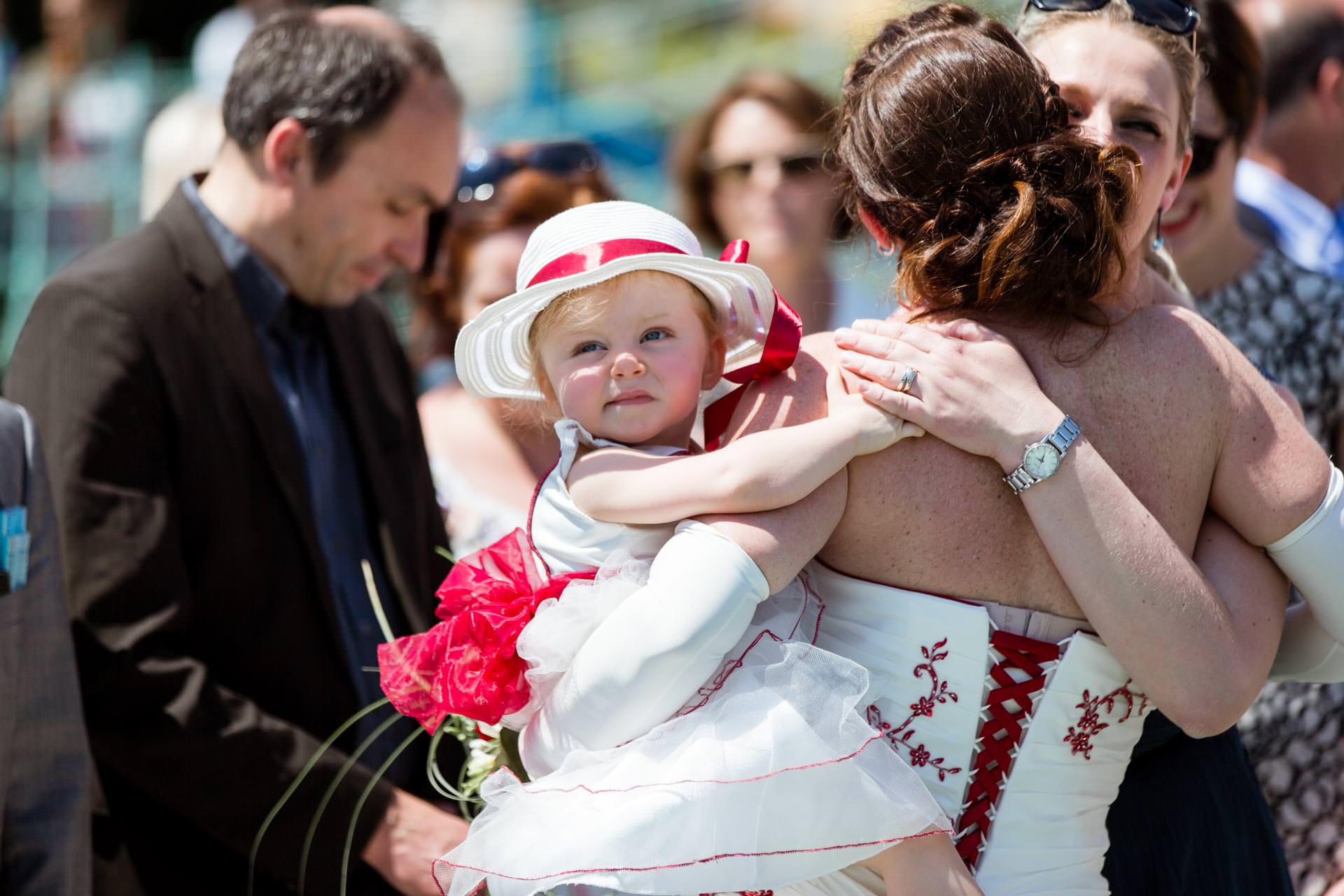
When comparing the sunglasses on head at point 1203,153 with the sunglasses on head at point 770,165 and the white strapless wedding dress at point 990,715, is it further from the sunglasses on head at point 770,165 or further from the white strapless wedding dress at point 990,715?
the white strapless wedding dress at point 990,715

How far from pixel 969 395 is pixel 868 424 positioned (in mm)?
140

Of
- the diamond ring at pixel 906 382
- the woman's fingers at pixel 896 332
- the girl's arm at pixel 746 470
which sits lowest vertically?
the girl's arm at pixel 746 470

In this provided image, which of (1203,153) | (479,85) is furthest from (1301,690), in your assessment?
(479,85)

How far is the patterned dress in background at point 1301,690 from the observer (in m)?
2.93

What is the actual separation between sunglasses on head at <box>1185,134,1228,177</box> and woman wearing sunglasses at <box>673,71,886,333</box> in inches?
57.4

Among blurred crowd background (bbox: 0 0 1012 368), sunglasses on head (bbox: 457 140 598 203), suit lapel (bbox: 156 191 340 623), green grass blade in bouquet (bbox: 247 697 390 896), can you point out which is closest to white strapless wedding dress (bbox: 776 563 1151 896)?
green grass blade in bouquet (bbox: 247 697 390 896)

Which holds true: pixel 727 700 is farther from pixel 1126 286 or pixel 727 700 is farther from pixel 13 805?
pixel 13 805

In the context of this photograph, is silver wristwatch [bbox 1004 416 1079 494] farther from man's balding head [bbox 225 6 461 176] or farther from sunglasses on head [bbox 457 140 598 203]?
sunglasses on head [bbox 457 140 598 203]

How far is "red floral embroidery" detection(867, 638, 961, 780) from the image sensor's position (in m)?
1.84

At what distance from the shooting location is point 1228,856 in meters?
2.16

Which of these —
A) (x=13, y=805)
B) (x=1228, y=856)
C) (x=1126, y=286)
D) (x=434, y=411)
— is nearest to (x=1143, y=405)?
(x=1126, y=286)

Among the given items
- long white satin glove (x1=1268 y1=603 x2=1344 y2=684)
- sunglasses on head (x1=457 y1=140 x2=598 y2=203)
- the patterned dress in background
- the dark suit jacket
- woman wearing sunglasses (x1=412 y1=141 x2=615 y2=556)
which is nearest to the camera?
long white satin glove (x1=1268 y1=603 x2=1344 y2=684)

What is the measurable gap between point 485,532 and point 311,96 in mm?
1258

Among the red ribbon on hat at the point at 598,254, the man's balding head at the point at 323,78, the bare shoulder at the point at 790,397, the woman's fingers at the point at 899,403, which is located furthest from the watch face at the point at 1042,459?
the man's balding head at the point at 323,78
